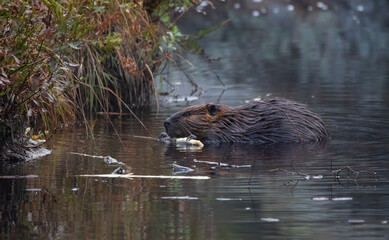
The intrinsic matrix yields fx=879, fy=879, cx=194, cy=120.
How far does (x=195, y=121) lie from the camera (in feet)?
29.2

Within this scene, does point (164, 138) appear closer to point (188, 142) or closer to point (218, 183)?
point (188, 142)

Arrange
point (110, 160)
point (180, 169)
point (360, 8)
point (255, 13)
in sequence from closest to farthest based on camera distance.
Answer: point (180, 169)
point (110, 160)
point (255, 13)
point (360, 8)

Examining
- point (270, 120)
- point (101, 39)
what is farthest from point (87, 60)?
point (270, 120)

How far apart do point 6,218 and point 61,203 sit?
48cm

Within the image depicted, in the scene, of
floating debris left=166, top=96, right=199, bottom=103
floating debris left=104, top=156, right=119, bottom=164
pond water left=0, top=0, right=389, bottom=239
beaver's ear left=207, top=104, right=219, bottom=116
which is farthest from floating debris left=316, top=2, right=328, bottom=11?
floating debris left=104, top=156, right=119, bottom=164

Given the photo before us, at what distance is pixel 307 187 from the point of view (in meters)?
5.82

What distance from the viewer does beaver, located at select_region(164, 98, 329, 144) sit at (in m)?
8.52

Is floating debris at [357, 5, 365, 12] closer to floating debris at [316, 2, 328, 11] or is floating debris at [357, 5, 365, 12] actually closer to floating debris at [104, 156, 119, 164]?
floating debris at [316, 2, 328, 11]

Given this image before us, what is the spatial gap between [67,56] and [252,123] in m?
2.12

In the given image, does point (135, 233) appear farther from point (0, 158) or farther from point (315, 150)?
point (315, 150)

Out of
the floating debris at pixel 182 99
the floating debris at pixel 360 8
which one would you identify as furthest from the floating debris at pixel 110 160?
the floating debris at pixel 360 8

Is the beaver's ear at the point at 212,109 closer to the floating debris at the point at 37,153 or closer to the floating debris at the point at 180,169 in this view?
the floating debris at the point at 37,153

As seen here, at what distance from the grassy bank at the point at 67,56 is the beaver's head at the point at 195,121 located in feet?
2.73

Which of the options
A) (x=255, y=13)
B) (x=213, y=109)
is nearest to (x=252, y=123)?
(x=213, y=109)
